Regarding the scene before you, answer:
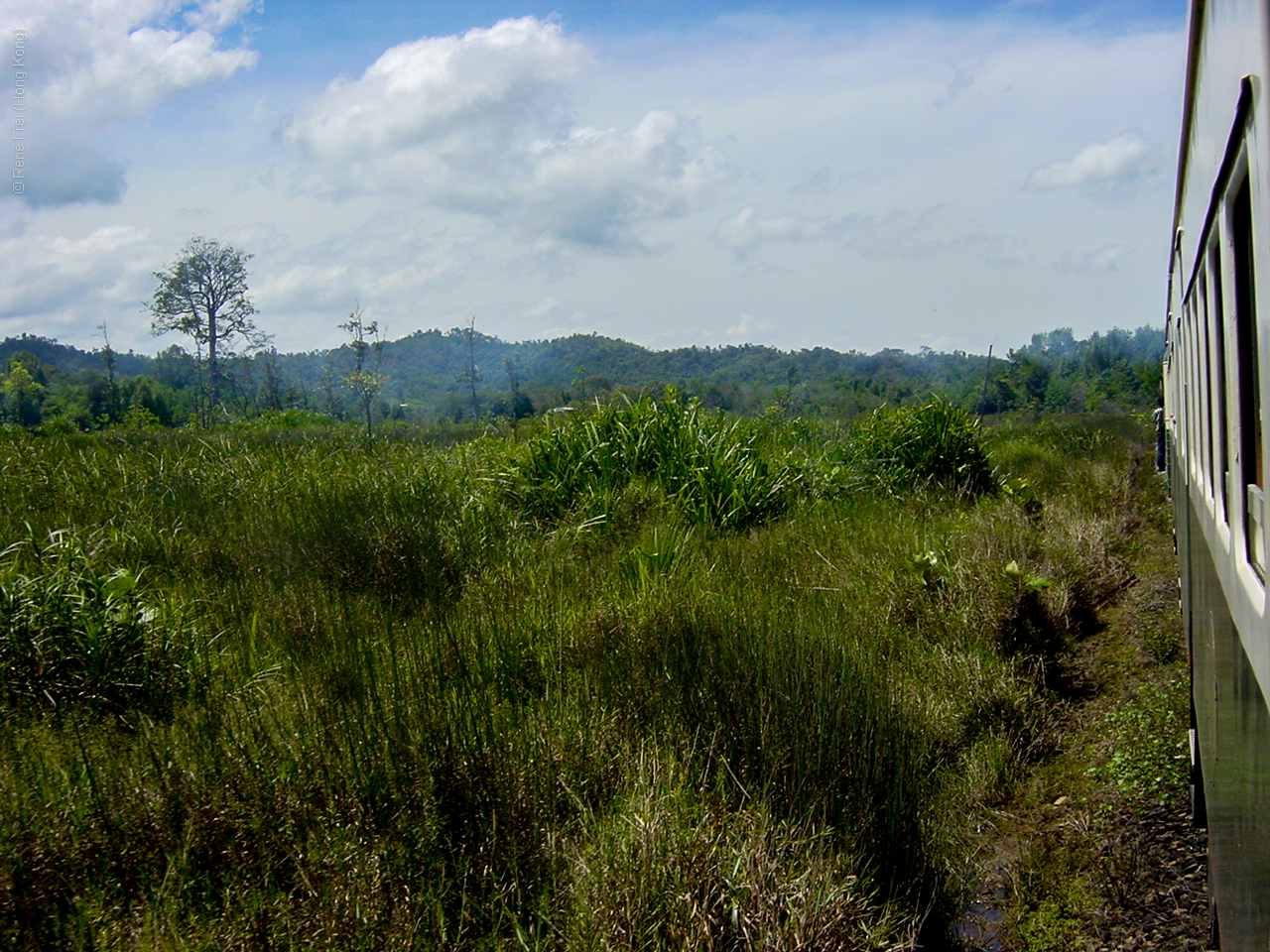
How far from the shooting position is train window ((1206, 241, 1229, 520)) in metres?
2.28

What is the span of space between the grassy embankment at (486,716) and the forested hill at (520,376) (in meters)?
12.1

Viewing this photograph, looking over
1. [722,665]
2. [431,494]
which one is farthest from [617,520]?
[722,665]

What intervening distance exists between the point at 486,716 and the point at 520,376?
74.5 meters

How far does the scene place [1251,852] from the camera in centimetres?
162

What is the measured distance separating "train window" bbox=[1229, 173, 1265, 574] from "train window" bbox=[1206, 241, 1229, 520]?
31cm

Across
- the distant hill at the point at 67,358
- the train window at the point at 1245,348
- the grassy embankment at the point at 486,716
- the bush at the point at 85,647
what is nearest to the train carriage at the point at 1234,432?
the train window at the point at 1245,348

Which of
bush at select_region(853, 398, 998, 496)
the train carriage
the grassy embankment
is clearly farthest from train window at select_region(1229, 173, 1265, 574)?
bush at select_region(853, 398, 998, 496)

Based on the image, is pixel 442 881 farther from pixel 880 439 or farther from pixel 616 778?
pixel 880 439

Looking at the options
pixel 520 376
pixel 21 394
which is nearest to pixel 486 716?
pixel 21 394

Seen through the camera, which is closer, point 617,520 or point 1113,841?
point 1113,841

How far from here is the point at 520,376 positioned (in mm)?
77500

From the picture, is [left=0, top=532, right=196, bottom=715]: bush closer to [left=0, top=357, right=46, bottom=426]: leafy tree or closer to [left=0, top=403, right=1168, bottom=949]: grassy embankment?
[left=0, top=403, right=1168, bottom=949]: grassy embankment

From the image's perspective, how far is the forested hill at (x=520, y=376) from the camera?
36.6 m

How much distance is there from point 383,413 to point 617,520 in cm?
3423
